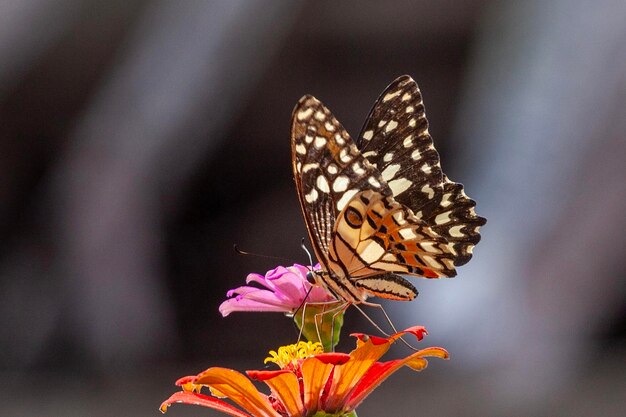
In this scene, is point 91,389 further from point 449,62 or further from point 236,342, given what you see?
point 449,62

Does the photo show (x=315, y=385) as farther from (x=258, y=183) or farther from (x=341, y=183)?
(x=258, y=183)

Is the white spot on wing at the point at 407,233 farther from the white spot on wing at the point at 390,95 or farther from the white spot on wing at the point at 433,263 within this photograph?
the white spot on wing at the point at 390,95

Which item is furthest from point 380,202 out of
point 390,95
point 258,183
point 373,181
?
point 258,183

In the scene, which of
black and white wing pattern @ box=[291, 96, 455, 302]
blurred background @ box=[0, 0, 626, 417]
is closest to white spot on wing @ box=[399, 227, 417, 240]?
black and white wing pattern @ box=[291, 96, 455, 302]

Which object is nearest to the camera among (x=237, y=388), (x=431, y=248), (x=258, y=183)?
(x=237, y=388)

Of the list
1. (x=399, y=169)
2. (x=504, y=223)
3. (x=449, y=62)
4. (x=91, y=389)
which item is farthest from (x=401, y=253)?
(x=91, y=389)

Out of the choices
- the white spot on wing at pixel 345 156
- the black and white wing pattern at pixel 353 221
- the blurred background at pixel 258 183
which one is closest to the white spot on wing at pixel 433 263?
the black and white wing pattern at pixel 353 221

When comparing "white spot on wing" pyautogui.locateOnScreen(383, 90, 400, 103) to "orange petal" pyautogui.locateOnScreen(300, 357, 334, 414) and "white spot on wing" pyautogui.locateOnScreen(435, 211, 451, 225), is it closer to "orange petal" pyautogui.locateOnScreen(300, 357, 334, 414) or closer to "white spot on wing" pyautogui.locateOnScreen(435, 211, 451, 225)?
"white spot on wing" pyautogui.locateOnScreen(435, 211, 451, 225)

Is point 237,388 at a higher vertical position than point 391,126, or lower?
lower
